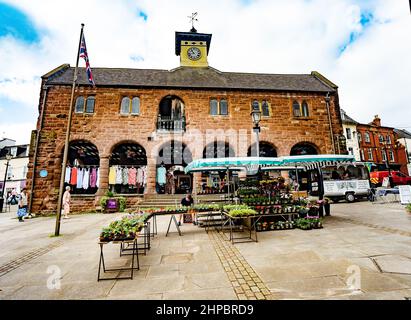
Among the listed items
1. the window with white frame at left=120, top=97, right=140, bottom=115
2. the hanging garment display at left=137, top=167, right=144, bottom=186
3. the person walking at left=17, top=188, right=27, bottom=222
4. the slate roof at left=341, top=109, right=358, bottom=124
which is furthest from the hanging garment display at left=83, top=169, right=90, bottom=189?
the slate roof at left=341, top=109, right=358, bottom=124

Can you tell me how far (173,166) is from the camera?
16.8 metres

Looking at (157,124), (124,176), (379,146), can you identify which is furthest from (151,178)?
(379,146)

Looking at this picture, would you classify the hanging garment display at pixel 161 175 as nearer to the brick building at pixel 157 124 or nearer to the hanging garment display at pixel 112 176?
the brick building at pixel 157 124

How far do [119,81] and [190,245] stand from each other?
1432cm

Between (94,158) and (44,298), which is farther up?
(94,158)

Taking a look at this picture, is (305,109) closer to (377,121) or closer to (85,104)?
(85,104)

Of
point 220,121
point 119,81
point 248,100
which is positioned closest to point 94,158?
point 119,81

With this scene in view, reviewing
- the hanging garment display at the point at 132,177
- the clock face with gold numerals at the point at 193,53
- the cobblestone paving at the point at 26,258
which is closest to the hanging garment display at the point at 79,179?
the hanging garment display at the point at 132,177

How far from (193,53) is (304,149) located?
13654mm

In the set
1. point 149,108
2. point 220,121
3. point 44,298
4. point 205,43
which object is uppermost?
point 205,43

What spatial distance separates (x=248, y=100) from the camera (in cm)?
1563
